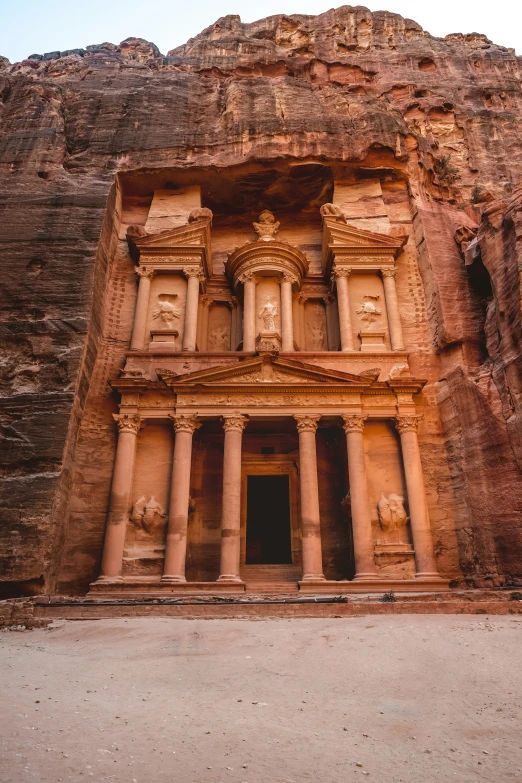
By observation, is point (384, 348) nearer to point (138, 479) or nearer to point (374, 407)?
point (374, 407)

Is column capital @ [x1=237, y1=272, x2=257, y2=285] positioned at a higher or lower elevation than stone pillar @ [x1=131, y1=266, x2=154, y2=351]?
higher

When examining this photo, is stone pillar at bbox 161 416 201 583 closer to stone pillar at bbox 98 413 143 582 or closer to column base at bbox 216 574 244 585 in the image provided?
column base at bbox 216 574 244 585

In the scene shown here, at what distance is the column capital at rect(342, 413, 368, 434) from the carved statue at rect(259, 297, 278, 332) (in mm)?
4298

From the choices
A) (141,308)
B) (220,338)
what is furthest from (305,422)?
(141,308)

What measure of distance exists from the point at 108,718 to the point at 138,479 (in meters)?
11.0

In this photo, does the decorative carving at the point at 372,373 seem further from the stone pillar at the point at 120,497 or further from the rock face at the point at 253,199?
the stone pillar at the point at 120,497

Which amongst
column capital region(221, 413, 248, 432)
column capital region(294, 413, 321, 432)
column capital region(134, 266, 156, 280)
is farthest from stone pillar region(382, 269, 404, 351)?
column capital region(134, 266, 156, 280)

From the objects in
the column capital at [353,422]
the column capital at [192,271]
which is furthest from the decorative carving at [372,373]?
the column capital at [192,271]

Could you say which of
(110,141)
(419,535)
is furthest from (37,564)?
(110,141)

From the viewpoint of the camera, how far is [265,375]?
51.0ft

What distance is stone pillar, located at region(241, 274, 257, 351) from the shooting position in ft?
56.7

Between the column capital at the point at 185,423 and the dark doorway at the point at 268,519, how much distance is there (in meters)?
3.25

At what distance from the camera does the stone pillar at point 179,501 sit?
13.4 m

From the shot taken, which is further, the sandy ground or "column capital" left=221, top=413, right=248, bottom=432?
"column capital" left=221, top=413, right=248, bottom=432
